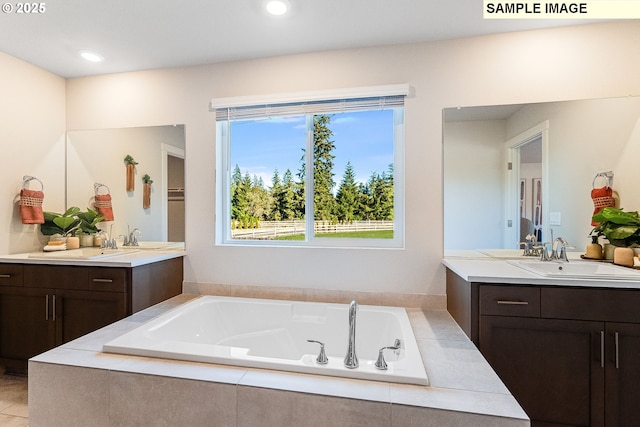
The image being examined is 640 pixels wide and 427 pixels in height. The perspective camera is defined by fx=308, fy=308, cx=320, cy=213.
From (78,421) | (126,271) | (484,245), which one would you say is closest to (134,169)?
(126,271)

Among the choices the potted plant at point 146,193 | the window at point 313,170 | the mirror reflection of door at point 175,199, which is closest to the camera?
the window at point 313,170

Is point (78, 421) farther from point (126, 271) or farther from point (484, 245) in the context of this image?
point (484, 245)

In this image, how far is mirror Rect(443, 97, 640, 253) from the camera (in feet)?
6.42

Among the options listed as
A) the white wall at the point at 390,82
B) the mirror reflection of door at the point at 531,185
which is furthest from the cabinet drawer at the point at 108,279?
the mirror reflection of door at the point at 531,185

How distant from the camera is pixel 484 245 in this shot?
7.06 feet

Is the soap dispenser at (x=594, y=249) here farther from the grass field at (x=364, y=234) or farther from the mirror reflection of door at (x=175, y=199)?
the mirror reflection of door at (x=175, y=199)

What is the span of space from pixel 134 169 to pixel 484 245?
288cm

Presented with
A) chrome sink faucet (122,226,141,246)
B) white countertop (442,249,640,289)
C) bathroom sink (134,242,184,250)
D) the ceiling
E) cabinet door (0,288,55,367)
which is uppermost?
the ceiling

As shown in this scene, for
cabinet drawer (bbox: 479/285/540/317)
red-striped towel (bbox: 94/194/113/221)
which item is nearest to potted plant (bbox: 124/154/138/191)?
red-striped towel (bbox: 94/194/113/221)

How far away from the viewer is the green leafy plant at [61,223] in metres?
2.60

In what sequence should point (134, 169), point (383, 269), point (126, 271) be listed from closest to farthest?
1. point (126, 271)
2. point (383, 269)
3. point (134, 169)

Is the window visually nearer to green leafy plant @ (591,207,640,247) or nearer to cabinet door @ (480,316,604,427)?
cabinet door @ (480,316,604,427)

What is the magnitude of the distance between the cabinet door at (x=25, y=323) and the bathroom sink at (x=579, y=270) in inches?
122

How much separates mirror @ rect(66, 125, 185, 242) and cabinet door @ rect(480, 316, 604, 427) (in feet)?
7.77
